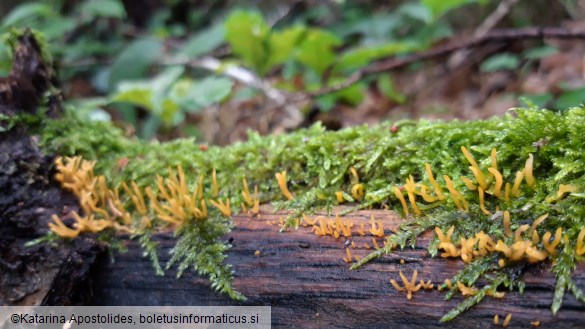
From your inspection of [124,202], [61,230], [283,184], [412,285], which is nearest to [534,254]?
[412,285]

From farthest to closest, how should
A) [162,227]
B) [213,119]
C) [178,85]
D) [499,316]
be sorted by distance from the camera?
[213,119] → [178,85] → [162,227] → [499,316]

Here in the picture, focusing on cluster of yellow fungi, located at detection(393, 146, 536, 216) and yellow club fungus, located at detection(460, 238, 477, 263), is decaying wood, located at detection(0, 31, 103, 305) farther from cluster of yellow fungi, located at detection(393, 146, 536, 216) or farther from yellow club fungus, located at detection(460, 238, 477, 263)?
yellow club fungus, located at detection(460, 238, 477, 263)

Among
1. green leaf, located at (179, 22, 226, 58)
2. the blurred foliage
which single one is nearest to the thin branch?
the blurred foliage

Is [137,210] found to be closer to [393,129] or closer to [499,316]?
[393,129]

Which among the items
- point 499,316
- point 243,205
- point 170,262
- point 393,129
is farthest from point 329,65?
point 499,316

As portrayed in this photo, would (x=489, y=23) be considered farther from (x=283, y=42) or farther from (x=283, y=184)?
(x=283, y=184)

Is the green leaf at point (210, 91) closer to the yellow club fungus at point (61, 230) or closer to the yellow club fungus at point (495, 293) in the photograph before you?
the yellow club fungus at point (61, 230)

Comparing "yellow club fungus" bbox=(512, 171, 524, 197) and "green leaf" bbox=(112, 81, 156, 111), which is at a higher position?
"green leaf" bbox=(112, 81, 156, 111)
